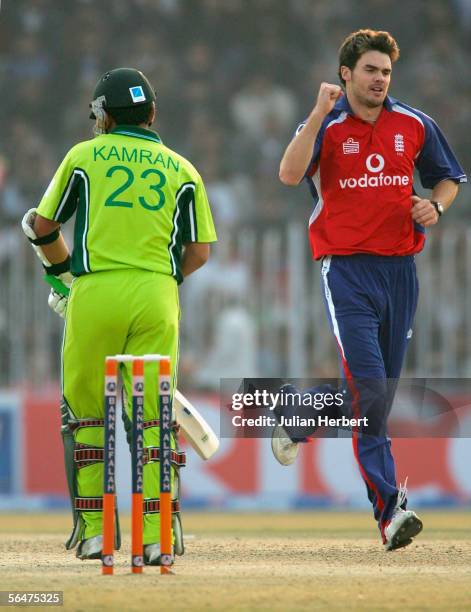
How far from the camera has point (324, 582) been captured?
6.16 meters

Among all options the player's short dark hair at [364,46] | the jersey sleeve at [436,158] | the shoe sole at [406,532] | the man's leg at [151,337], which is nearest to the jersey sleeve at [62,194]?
the man's leg at [151,337]

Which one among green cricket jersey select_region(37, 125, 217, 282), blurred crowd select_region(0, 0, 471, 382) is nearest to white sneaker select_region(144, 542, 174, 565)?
green cricket jersey select_region(37, 125, 217, 282)

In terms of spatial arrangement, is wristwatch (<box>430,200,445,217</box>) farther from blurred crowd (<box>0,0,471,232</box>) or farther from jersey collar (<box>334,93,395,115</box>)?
blurred crowd (<box>0,0,471,232</box>)

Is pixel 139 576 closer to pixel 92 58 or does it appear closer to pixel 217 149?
pixel 217 149

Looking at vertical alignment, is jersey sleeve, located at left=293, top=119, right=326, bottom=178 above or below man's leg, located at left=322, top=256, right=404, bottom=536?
above

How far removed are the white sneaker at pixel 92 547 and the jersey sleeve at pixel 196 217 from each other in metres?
1.49

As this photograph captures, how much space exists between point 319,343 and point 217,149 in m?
4.63

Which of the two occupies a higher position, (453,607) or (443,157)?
(443,157)

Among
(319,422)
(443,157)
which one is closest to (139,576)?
(319,422)

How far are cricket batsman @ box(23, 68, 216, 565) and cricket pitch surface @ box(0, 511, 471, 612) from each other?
0.43 m

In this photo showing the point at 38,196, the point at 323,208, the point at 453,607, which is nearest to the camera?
the point at 453,607

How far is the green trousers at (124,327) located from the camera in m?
6.64

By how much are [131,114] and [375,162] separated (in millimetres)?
1457

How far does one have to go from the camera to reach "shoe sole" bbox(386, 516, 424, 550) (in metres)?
7.25
